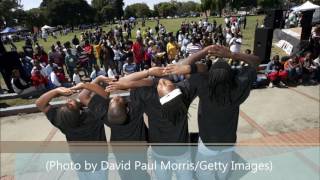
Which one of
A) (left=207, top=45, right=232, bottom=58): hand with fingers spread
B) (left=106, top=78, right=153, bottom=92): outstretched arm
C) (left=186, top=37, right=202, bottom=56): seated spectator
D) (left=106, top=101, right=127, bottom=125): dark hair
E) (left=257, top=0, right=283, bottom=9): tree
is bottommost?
(left=186, top=37, right=202, bottom=56): seated spectator

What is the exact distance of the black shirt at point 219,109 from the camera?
10.8 ft

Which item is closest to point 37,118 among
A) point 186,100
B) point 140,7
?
point 186,100

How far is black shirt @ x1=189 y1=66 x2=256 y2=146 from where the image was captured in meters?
3.30

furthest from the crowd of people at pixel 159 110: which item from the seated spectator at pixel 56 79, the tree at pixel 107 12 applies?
the tree at pixel 107 12

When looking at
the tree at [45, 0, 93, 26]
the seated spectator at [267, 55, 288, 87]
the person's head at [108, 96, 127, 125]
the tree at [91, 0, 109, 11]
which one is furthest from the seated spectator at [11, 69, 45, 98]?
the tree at [91, 0, 109, 11]

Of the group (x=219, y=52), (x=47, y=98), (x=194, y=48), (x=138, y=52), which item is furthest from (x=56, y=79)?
(x=219, y=52)

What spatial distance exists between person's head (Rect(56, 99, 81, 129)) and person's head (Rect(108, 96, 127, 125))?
37cm

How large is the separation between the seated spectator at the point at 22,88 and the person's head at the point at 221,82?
990 cm

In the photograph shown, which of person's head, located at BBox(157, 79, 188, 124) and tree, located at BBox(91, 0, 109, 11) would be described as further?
tree, located at BBox(91, 0, 109, 11)

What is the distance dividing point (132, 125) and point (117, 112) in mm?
293

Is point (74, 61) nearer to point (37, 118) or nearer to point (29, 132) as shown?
point (37, 118)

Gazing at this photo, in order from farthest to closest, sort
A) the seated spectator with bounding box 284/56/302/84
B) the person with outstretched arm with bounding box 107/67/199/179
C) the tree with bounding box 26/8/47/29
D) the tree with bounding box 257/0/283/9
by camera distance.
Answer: the tree with bounding box 26/8/47/29 → the tree with bounding box 257/0/283/9 → the seated spectator with bounding box 284/56/302/84 → the person with outstretched arm with bounding box 107/67/199/179

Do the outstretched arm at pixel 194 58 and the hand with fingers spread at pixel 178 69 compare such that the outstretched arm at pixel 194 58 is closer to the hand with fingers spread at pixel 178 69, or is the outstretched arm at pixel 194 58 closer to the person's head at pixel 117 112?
the hand with fingers spread at pixel 178 69

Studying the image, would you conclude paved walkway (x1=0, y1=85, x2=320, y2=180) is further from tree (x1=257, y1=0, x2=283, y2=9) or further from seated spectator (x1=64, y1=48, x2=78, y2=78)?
tree (x1=257, y1=0, x2=283, y2=9)
